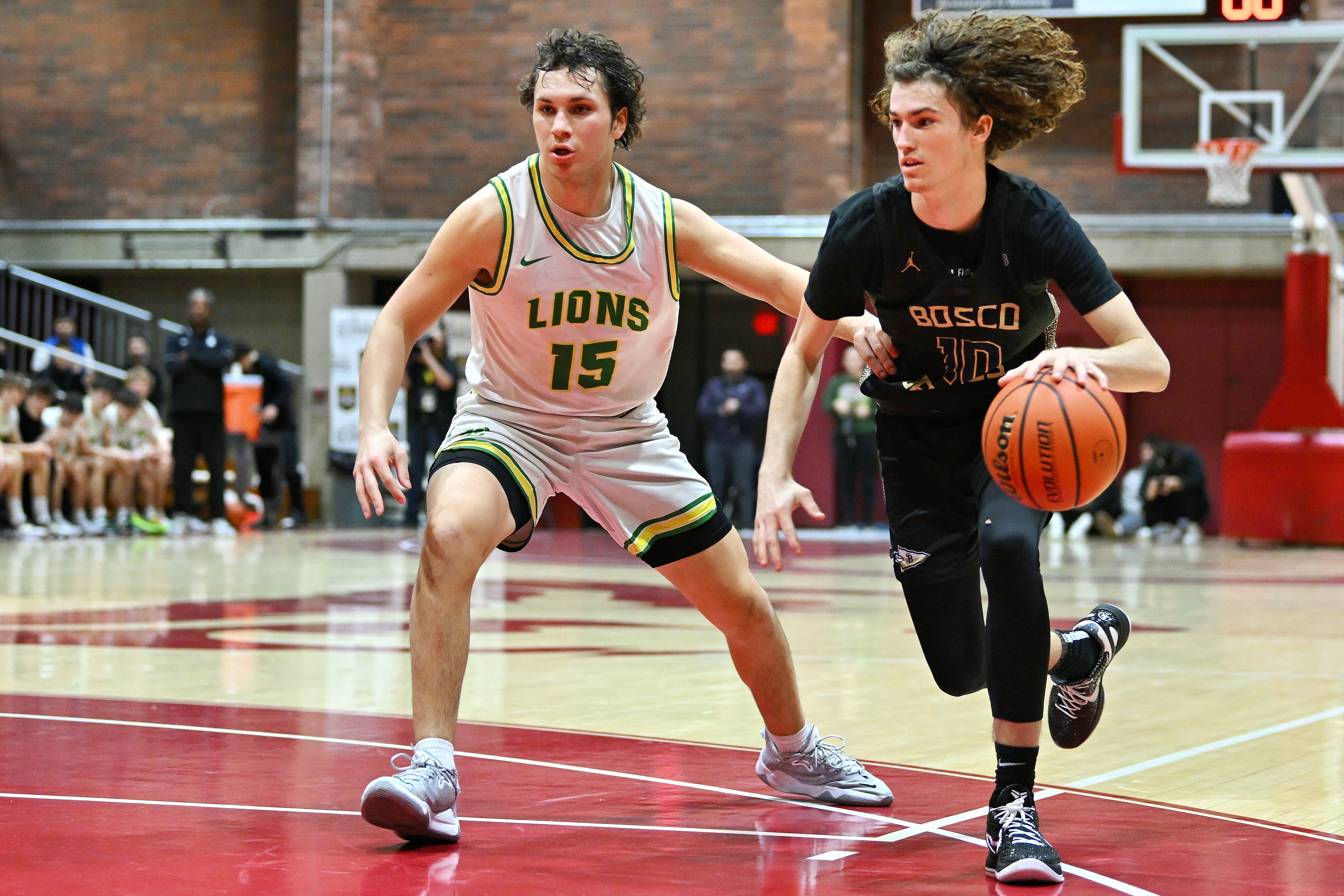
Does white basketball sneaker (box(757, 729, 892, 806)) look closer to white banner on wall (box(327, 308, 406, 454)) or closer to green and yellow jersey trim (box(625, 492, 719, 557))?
green and yellow jersey trim (box(625, 492, 719, 557))

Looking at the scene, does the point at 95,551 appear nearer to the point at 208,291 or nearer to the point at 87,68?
the point at 208,291

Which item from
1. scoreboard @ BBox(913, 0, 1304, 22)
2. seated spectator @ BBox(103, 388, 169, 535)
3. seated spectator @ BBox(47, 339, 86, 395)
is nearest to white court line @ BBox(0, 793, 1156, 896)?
scoreboard @ BBox(913, 0, 1304, 22)

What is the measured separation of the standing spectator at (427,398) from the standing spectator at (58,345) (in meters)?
3.46

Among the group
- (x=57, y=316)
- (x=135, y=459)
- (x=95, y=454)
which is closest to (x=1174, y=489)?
(x=135, y=459)

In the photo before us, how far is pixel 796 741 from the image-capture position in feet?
13.5

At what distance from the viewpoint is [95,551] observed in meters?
13.4

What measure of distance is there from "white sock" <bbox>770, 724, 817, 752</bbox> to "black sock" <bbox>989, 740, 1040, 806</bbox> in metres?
0.74

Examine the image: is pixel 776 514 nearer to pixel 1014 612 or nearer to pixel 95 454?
pixel 1014 612

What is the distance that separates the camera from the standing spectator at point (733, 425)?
55.4 feet

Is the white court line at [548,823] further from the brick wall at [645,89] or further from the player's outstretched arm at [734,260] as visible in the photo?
the brick wall at [645,89]

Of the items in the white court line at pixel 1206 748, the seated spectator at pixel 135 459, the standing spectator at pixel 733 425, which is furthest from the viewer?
the standing spectator at pixel 733 425

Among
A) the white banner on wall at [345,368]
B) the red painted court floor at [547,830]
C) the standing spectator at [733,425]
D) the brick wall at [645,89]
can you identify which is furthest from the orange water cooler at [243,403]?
the red painted court floor at [547,830]

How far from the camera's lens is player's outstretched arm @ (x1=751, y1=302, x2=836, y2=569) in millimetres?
3541

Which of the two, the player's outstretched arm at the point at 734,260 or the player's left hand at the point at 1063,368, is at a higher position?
the player's outstretched arm at the point at 734,260
